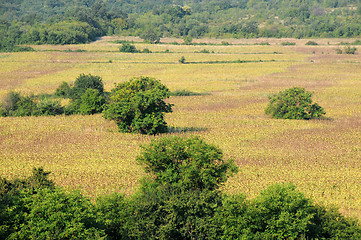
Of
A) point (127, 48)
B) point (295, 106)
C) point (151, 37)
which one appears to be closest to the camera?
point (295, 106)

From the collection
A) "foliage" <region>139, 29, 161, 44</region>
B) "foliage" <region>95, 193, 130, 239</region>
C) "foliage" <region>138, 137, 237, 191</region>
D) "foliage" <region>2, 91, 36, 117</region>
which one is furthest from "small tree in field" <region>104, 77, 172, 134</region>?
"foliage" <region>139, 29, 161, 44</region>

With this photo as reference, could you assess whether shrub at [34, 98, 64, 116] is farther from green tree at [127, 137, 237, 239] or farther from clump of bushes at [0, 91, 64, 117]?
green tree at [127, 137, 237, 239]

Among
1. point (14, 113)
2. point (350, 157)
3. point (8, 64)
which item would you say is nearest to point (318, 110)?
point (350, 157)

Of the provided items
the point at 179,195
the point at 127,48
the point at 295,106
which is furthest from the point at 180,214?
the point at 127,48

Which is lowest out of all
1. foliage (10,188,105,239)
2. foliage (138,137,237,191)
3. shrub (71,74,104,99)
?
shrub (71,74,104,99)

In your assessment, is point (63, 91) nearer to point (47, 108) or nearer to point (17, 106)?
point (17, 106)

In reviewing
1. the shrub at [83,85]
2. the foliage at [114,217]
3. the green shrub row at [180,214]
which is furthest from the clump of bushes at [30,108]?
the foliage at [114,217]
